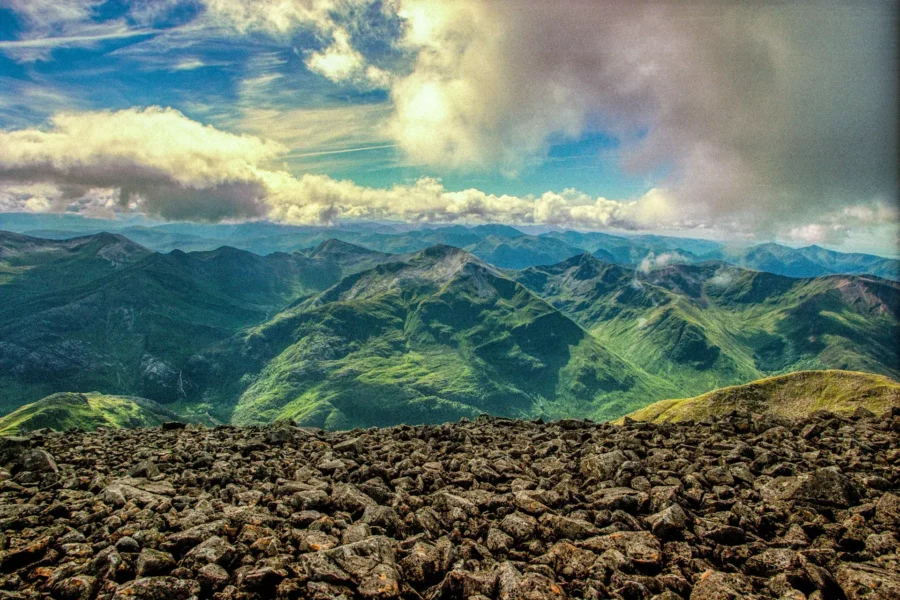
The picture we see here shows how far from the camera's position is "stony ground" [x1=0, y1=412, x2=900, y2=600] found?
1410cm

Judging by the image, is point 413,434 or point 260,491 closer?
point 260,491

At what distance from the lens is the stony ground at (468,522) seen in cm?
1410

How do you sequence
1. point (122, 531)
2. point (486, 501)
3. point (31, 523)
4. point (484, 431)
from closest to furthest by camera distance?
1. point (122, 531)
2. point (31, 523)
3. point (486, 501)
4. point (484, 431)

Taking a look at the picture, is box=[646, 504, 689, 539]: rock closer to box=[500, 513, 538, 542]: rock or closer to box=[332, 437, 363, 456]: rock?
box=[500, 513, 538, 542]: rock

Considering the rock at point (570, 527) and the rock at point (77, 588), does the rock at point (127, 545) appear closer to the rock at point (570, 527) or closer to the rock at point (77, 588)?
the rock at point (77, 588)

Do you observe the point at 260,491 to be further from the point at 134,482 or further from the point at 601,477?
the point at 601,477

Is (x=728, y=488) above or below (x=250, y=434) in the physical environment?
above

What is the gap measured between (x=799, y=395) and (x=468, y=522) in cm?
11194

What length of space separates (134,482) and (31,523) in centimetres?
511

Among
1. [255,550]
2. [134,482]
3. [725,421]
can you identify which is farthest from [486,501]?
[725,421]

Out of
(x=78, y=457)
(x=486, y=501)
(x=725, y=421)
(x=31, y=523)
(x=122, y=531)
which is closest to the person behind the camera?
(x=122, y=531)

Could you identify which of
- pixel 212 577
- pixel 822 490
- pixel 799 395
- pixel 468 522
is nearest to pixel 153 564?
pixel 212 577

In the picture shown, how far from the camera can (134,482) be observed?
76.2ft

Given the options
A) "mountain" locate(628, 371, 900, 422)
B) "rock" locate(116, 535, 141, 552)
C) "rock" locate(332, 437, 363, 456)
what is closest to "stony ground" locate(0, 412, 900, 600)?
"rock" locate(116, 535, 141, 552)
